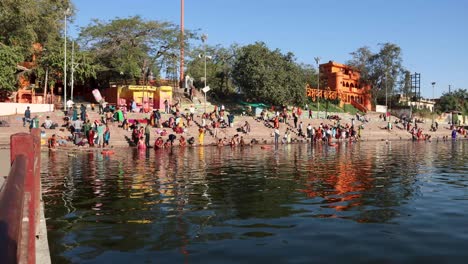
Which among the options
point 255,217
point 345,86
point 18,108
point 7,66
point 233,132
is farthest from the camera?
point 345,86

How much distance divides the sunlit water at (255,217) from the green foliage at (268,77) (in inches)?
1500

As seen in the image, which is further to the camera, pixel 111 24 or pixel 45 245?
pixel 111 24

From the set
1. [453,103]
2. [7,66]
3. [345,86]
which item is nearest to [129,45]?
[7,66]

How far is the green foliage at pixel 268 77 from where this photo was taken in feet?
172

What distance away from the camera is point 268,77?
5244 cm

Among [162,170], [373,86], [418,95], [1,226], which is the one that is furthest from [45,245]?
[418,95]

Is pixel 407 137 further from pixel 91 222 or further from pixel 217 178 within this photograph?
pixel 91 222

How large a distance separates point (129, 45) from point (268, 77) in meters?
16.3

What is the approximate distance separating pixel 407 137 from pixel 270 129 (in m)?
18.0

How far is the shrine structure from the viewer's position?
69.8 meters

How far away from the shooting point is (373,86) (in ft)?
251

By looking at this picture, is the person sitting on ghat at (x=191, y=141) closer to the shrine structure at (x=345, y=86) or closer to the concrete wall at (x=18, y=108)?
the concrete wall at (x=18, y=108)

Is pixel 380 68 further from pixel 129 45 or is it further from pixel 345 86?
pixel 129 45

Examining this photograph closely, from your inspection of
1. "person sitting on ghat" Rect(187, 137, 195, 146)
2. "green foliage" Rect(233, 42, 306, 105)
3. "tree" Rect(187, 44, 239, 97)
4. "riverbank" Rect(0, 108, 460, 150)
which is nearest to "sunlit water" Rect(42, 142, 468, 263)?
"riverbank" Rect(0, 108, 460, 150)
